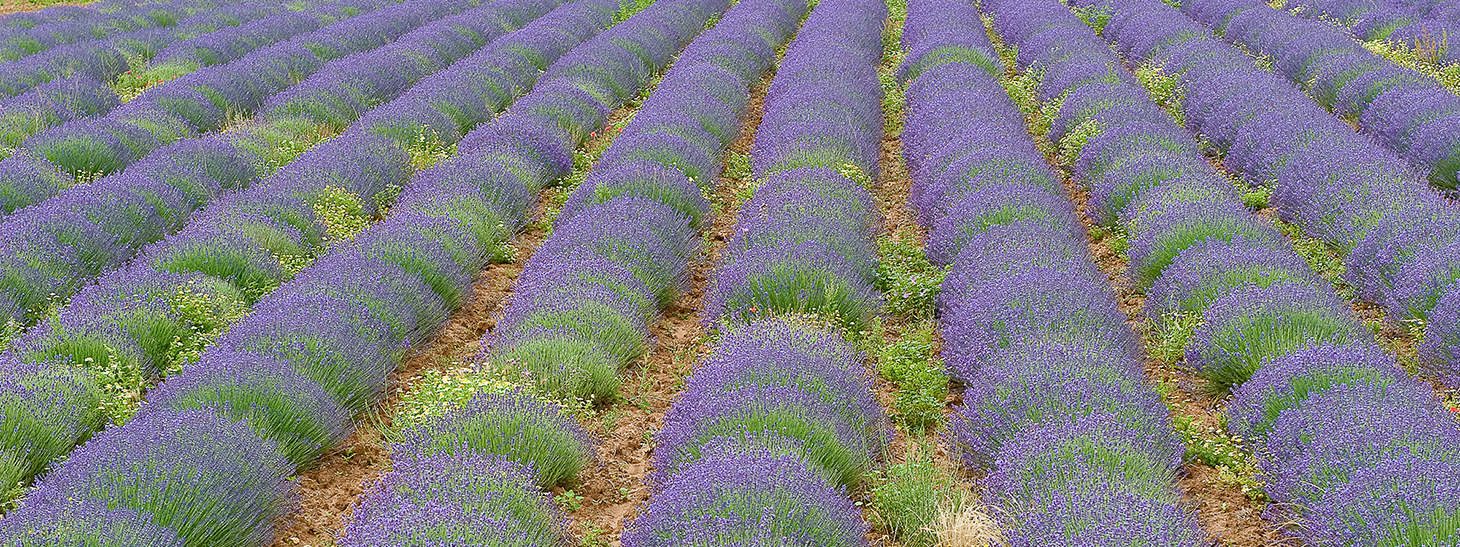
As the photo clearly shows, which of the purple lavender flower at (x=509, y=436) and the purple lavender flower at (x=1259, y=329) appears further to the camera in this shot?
the purple lavender flower at (x=1259, y=329)

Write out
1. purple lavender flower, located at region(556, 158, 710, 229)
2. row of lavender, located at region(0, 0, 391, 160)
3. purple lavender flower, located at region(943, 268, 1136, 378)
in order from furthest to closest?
row of lavender, located at region(0, 0, 391, 160) → purple lavender flower, located at region(556, 158, 710, 229) → purple lavender flower, located at region(943, 268, 1136, 378)

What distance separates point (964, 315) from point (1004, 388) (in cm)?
76

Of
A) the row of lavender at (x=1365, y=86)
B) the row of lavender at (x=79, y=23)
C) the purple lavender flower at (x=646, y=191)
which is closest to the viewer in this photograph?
the purple lavender flower at (x=646, y=191)

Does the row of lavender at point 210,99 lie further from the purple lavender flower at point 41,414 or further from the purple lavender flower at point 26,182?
the purple lavender flower at point 41,414

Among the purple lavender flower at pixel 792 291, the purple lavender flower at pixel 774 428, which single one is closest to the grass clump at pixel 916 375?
the purple lavender flower at pixel 792 291

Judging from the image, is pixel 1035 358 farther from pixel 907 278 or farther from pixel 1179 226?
pixel 1179 226

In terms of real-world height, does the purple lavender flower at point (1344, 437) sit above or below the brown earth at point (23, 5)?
above

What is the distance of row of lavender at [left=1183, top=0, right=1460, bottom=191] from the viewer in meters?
6.45

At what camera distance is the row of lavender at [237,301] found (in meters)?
3.84

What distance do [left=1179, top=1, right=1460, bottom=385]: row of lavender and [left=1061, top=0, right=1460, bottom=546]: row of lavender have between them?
0.08ft

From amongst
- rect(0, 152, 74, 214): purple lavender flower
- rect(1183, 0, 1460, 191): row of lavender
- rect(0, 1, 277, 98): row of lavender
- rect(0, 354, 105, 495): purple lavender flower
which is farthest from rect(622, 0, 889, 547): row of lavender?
rect(0, 1, 277, 98): row of lavender

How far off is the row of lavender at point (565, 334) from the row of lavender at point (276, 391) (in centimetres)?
11

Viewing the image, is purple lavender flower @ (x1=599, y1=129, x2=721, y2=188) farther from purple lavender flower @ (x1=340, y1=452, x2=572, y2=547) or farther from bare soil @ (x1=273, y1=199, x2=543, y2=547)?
purple lavender flower @ (x1=340, y1=452, x2=572, y2=547)

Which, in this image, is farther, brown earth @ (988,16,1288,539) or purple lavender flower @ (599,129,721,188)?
purple lavender flower @ (599,129,721,188)
